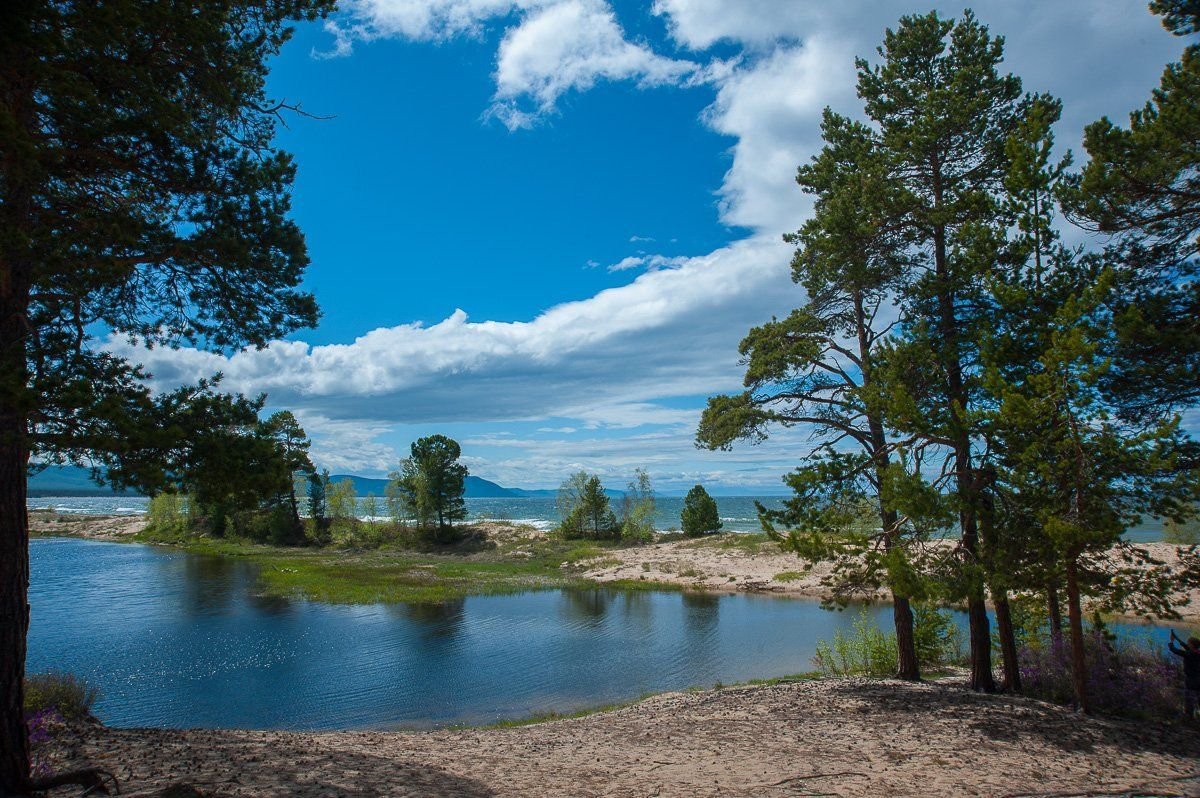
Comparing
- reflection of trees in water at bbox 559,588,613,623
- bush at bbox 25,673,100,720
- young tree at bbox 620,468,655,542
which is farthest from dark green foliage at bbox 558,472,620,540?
bush at bbox 25,673,100,720

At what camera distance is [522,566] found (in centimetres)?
5069

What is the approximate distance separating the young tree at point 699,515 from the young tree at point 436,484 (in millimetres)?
23108

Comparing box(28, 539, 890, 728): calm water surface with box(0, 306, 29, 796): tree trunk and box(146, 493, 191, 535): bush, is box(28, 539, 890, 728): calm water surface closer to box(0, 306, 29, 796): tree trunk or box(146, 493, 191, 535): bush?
box(0, 306, 29, 796): tree trunk

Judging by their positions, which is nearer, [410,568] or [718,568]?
[718,568]

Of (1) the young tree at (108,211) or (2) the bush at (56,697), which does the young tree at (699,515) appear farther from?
(1) the young tree at (108,211)

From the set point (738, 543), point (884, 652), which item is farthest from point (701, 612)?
point (738, 543)

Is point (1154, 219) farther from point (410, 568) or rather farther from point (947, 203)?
point (410, 568)

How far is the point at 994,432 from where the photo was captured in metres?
9.84

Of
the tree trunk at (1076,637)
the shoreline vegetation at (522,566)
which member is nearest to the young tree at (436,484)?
the shoreline vegetation at (522,566)

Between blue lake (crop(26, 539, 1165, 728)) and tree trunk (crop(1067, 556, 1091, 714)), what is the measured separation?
10141 mm

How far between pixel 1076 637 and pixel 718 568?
34089 millimetres

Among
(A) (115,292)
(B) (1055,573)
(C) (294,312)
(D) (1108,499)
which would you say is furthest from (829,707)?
(A) (115,292)

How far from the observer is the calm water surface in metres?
17.3

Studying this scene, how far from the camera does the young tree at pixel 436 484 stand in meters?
66.4
